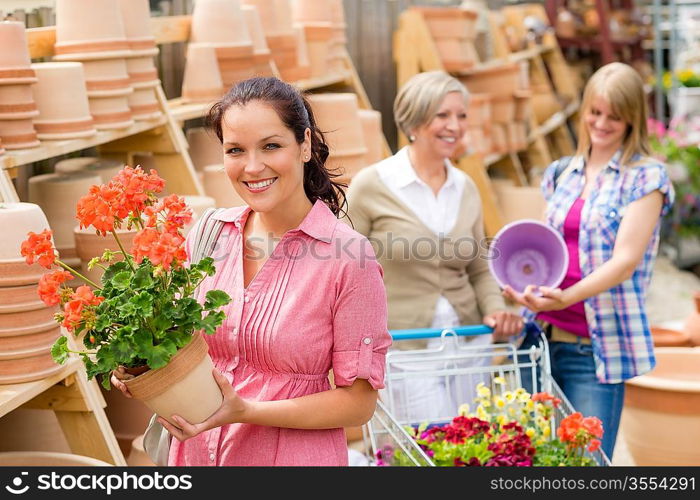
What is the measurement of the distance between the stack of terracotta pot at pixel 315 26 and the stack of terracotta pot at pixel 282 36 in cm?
15

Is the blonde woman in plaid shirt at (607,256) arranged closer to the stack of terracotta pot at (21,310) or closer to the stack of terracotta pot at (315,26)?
the stack of terracotta pot at (21,310)

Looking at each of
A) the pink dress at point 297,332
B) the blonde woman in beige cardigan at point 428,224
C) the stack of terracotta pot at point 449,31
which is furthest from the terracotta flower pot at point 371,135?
the pink dress at point 297,332

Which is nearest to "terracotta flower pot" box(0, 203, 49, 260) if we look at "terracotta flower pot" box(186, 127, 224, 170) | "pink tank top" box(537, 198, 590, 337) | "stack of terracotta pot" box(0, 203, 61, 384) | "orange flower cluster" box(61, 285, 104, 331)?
"stack of terracotta pot" box(0, 203, 61, 384)

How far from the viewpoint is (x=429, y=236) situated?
2.83 meters

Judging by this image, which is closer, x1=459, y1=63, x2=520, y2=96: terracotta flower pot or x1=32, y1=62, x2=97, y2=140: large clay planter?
x1=32, y1=62, x2=97, y2=140: large clay planter

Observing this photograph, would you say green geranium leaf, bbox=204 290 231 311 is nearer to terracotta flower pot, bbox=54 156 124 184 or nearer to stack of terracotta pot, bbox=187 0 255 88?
terracotta flower pot, bbox=54 156 124 184

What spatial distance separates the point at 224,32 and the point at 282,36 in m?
0.41

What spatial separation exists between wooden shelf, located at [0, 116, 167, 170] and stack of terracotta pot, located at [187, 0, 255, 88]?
1.70 ft

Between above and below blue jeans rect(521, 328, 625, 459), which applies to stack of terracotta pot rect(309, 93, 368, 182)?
above

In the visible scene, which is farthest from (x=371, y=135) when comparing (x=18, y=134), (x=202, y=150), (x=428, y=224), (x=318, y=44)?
(x=18, y=134)

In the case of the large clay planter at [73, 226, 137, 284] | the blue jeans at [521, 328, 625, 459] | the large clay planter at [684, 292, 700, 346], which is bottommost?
the large clay planter at [684, 292, 700, 346]

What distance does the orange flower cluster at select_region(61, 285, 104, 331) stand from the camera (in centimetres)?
142

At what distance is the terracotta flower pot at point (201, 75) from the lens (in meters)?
3.06

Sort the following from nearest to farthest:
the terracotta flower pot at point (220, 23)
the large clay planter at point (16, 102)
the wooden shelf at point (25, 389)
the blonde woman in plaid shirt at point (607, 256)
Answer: the wooden shelf at point (25, 389)
the large clay planter at point (16, 102)
the blonde woman in plaid shirt at point (607, 256)
the terracotta flower pot at point (220, 23)
